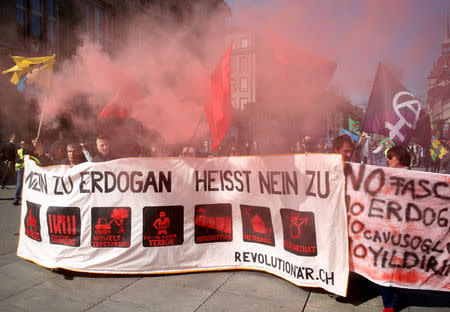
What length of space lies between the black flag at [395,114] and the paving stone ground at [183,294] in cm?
206

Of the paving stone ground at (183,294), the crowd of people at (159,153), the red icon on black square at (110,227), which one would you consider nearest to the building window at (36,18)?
the crowd of people at (159,153)

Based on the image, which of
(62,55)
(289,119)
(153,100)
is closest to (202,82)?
(153,100)

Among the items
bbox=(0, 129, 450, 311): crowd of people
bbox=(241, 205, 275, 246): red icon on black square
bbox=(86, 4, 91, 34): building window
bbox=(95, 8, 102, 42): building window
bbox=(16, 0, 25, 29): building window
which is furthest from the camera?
bbox=(95, 8, 102, 42): building window

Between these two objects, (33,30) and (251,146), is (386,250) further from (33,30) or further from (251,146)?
(33,30)

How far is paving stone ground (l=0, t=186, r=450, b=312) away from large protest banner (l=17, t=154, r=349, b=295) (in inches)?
4.9

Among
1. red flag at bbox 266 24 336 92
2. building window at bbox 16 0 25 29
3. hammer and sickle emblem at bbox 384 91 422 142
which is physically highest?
building window at bbox 16 0 25 29

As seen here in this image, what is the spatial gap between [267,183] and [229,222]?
65 centimetres

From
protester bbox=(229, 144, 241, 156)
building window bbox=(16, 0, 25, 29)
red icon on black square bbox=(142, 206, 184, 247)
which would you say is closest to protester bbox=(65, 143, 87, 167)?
red icon on black square bbox=(142, 206, 184, 247)

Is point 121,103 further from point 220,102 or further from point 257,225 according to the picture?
point 257,225

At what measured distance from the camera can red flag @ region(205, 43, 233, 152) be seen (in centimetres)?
389

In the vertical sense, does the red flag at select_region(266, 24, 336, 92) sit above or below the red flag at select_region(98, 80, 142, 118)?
above

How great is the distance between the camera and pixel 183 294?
338cm

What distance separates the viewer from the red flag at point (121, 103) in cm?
567

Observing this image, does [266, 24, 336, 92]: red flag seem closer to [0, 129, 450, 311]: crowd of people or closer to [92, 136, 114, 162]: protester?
[0, 129, 450, 311]: crowd of people
